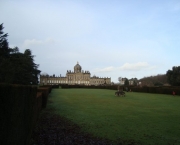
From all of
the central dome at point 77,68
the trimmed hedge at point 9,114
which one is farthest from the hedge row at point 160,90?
the central dome at point 77,68

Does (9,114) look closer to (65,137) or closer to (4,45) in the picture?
(65,137)

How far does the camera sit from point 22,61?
120ft

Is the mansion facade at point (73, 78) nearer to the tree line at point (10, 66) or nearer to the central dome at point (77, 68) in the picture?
the central dome at point (77, 68)

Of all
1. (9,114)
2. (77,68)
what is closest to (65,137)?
(9,114)

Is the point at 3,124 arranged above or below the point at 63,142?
above

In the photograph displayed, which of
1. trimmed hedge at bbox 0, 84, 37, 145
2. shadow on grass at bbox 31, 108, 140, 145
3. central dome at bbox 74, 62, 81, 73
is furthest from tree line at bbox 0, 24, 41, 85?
central dome at bbox 74, 62, 81, 73

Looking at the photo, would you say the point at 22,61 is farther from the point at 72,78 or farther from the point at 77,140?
the point at 72,78

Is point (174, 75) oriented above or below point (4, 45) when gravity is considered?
below

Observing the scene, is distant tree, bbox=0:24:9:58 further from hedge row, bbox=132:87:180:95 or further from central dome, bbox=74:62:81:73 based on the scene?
central dome, bbox=74:62:81:73

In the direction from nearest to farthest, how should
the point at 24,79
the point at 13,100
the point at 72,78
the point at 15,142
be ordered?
the point at 13,100, the point at 15,142, the point at 24,79, the point at 72,78

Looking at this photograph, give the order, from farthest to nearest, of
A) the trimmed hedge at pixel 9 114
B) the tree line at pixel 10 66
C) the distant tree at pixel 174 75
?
the distant tree at pixel 174 75 < the tree line at pixel 10 66 < the trimmed hedge at pixel 9 114

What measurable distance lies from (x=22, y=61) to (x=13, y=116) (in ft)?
117

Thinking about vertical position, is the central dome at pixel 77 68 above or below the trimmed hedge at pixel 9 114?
above

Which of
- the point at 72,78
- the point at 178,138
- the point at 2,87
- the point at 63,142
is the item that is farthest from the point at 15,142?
the point at 72,78
